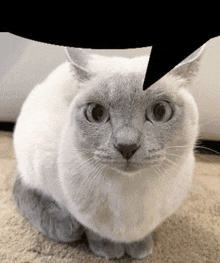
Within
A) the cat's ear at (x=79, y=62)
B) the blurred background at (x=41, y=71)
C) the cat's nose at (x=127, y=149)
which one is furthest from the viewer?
the blurred background at (x=41, y=71)

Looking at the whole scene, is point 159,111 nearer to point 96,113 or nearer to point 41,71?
point 96,113

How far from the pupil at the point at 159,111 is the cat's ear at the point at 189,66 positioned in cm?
9

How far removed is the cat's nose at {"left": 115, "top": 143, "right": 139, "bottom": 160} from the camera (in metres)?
0.53

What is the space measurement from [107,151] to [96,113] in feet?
0.31

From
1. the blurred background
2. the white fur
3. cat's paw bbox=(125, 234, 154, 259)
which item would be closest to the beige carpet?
cat's paw bbox=(125, 234, 154, 259)

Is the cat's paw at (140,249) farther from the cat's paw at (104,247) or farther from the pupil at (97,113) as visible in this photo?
the pupil at (97,113)

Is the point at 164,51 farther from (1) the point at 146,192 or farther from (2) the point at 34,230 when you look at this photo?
(2) the point at 34,230

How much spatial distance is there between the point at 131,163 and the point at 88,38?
318 mm

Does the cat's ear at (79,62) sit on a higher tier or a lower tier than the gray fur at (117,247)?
higher

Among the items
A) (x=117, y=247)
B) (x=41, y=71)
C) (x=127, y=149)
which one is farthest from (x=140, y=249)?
(x=41, y=71)

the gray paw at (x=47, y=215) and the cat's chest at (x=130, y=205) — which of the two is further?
the gray paw at (x=47, y=215)

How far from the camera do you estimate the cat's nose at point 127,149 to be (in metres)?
0.53

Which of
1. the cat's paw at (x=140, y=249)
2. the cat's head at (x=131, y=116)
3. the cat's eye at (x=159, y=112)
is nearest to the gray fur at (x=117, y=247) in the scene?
the cat's paw at (x=140, y=249)

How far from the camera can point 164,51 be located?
317 mm
